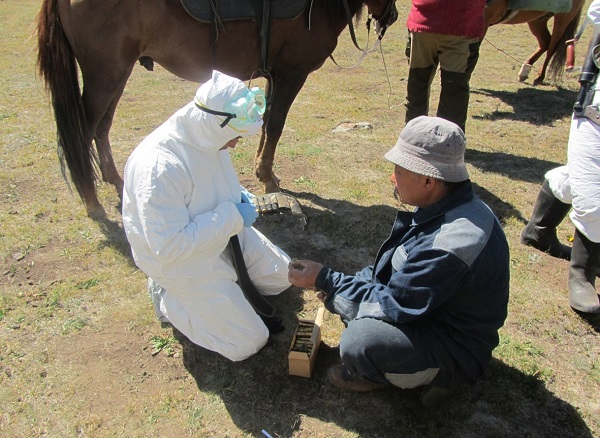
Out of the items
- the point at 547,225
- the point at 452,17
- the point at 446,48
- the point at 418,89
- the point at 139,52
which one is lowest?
the point at 547,225

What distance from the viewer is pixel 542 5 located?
223 inches

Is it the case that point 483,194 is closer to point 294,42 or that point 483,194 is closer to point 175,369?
point 294,42

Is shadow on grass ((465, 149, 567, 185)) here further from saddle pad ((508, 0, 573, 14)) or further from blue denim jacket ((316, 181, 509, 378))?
blue denim jacket ((316, 181, 509, 378))

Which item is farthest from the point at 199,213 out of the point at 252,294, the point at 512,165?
the point at 512,165

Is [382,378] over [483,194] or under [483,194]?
over

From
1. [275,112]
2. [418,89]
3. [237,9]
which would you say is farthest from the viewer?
[418,89]

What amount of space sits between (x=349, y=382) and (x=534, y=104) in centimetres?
553

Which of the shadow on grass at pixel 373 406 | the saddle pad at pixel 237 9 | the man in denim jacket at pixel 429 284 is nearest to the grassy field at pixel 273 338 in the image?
the shadow on grass at pixel 373 406

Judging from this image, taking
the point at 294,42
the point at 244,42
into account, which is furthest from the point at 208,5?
the point at 294,42

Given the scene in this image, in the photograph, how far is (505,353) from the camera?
8.33 ft

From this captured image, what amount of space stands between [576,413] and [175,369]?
1941 mm

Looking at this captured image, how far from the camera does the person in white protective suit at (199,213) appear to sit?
2.05 m

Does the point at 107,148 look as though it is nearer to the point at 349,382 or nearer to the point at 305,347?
the point at 305,347

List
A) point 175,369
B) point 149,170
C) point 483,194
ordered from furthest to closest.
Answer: point 483,194 → point 175,369 → point 149,170
